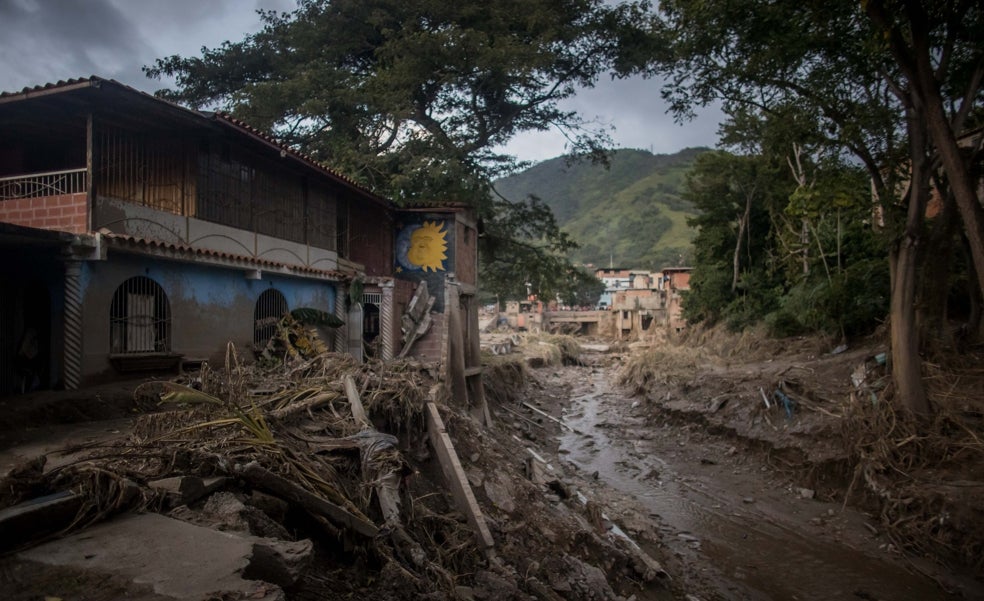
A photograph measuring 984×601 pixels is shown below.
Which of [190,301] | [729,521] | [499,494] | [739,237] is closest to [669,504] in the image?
[729,521]

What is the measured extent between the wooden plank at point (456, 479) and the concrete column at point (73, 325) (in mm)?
5149

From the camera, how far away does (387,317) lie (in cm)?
1390

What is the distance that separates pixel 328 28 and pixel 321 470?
18070 millimetres

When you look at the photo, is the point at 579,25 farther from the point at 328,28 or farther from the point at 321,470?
the point at 321,470

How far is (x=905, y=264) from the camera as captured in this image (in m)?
9.77

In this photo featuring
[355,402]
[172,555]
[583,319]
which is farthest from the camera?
[583,319]

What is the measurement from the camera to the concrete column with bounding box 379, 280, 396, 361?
13.7 meters

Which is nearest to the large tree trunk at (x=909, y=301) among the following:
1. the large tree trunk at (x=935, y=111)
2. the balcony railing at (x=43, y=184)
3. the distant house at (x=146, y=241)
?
the large tree trunk at (x=935, y=111)

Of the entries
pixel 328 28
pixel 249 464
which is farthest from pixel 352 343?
pixel 328 28

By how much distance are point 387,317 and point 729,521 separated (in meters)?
8.74

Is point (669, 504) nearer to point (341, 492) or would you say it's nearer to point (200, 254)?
point (341, 492)

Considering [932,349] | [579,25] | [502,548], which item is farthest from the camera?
[579,25]

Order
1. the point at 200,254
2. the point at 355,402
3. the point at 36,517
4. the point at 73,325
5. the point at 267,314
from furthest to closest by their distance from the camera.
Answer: the point at 267,314 < the point at 200,254 < the point at 73,325 < the point at 355,402 < the point at 36,517

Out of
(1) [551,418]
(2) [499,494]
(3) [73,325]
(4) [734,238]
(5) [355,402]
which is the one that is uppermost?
(4) [734,238]
